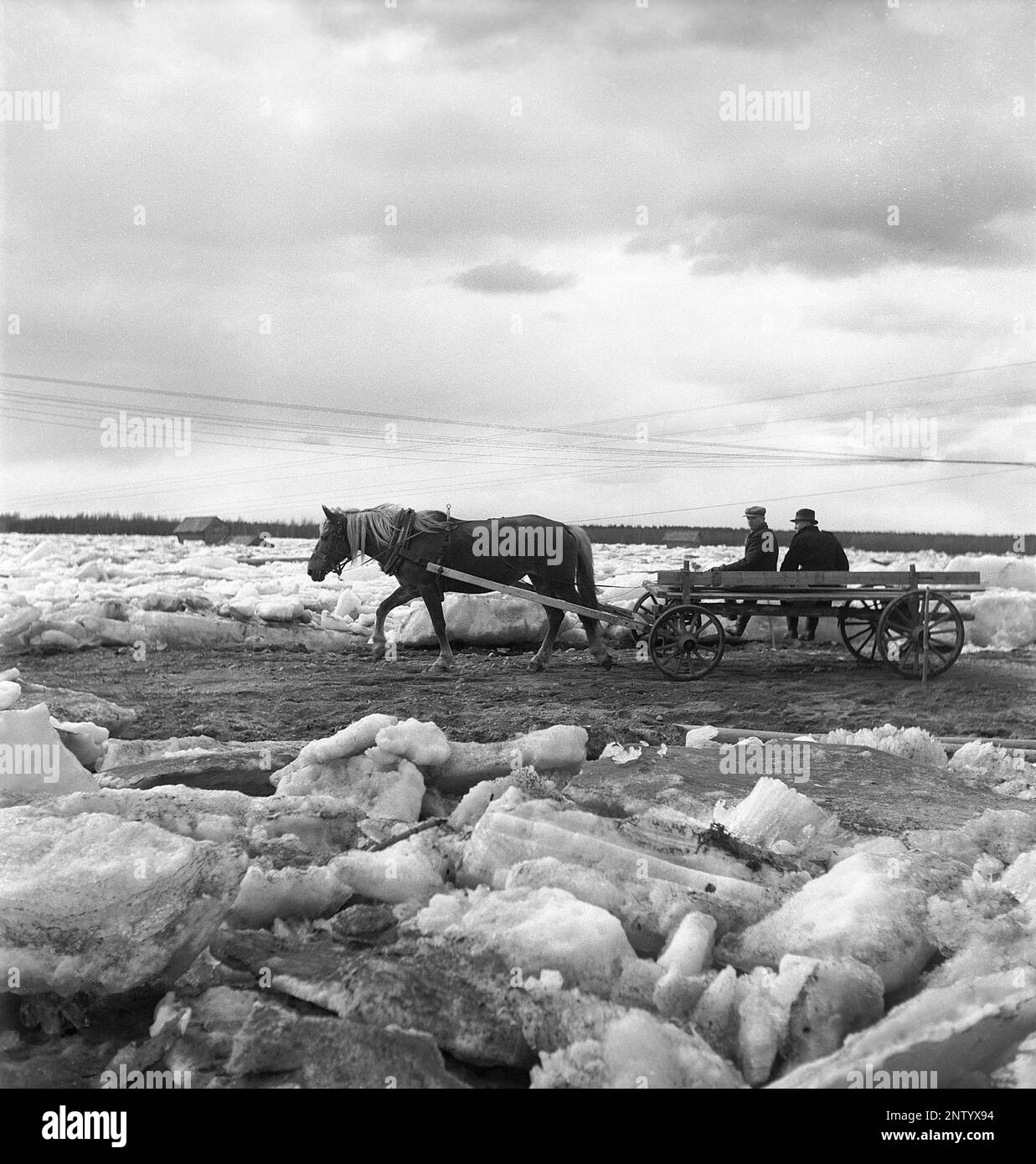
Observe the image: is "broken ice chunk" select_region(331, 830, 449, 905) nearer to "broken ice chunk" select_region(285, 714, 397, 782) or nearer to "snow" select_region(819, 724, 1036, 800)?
"broken ice chunk" select_region(285, 714, 397, 782)

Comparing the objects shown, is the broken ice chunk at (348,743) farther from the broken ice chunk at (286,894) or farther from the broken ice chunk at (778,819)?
the broken ice chunk at (778,819)

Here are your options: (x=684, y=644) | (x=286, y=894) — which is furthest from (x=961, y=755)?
(x=286, y=894)

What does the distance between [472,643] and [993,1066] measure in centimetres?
807

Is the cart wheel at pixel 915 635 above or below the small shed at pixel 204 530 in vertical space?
below

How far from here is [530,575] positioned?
353 inches

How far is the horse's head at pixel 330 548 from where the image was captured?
917 centimetres

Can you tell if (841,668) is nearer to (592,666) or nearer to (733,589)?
(733,589)

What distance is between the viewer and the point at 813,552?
8.84 m

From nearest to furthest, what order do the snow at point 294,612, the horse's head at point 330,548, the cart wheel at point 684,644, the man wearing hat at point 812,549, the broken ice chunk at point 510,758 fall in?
the broken ice chunk at point 510,758 → the cart wheel at point 684,644 → the man wearing hat at point 812,549 → the horse's head at point 330,548 → the snow at point 294,612

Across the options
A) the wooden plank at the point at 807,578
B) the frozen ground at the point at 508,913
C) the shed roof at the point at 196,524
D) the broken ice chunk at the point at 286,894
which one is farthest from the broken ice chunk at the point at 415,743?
the shed roof at the point at 196,524

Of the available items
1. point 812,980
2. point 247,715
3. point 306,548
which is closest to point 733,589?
point 247,715

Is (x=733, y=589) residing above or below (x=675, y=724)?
above

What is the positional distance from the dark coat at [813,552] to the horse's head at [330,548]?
155 inches

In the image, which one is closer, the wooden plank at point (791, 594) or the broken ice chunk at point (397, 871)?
the broken ice chunk at point (397, 871)
